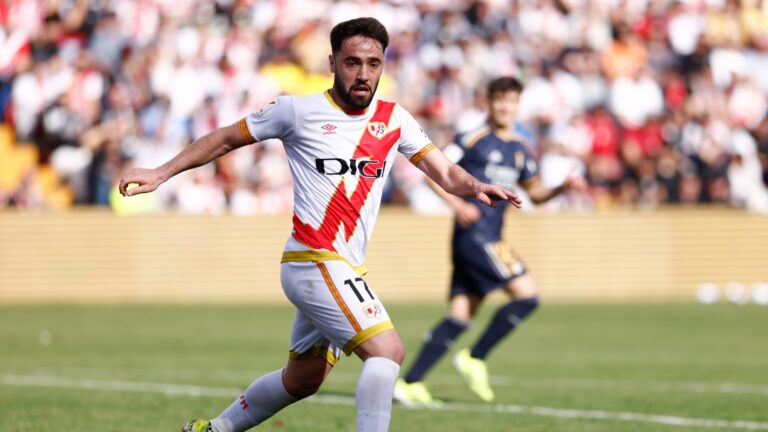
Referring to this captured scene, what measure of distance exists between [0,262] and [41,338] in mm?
5305

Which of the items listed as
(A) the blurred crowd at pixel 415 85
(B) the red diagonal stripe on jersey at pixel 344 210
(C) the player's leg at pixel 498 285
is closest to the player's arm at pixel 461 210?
(C) the player's leg at pixel 498 285

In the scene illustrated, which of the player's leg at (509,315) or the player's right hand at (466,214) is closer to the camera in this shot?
the player's right hand at (466,214)

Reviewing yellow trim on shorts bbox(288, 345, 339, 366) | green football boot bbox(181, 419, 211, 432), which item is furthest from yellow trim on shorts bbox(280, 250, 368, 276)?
green football boot bbox(181, 419, 211, 432)

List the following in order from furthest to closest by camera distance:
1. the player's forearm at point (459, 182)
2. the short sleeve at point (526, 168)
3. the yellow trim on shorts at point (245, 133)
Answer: the short sleeve at point (526, 168) < the player's forearm at point (459, 182) < the yellow trim on shorts at point (245, 133)

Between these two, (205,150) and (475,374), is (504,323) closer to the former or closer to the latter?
(475,374)

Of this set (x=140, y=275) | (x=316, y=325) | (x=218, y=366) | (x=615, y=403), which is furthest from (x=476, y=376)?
(x=140, y=275)

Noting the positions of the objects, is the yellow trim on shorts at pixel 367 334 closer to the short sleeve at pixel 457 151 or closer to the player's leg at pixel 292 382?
the player's leg at pixel 292 382

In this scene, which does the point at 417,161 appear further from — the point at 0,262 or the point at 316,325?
the point at 0,262

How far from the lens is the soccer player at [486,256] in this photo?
1150 centimetres

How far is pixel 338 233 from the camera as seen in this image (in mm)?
6949

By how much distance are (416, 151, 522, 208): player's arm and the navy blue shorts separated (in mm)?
4295

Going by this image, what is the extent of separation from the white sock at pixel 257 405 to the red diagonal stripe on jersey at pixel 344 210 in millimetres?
899

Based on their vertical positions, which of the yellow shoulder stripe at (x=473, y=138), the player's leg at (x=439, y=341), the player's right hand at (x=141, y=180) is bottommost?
the player's leg at (x=439, y=341)

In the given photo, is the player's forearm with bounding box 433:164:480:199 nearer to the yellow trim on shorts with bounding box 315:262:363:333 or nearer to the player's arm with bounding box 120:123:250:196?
the yellow trim on shorts with bounding box 315:262:363:333
